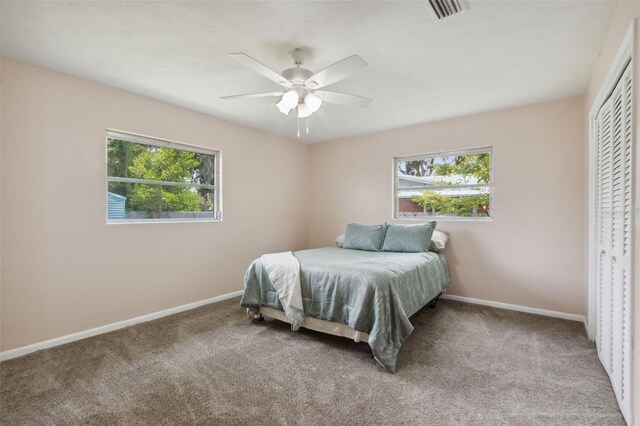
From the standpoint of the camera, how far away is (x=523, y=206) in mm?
3428

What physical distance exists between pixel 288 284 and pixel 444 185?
250cm

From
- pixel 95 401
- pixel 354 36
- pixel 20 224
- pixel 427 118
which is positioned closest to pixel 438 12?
pixel 354 36

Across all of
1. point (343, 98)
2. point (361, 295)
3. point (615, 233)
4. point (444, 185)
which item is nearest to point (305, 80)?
point (343, 98)

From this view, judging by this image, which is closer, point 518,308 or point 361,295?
point 361,295

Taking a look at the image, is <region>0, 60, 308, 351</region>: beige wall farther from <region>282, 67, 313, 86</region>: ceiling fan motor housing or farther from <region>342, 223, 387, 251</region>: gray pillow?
<region>282, 67, 313, 86</region>: ceiling fan motor housing

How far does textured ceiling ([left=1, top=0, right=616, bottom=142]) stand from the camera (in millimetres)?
1825

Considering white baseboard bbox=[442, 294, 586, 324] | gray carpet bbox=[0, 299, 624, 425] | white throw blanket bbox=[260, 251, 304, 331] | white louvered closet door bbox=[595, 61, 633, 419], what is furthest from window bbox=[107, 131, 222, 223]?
white louvered closet door bbox=[595, 61, 633, 419]

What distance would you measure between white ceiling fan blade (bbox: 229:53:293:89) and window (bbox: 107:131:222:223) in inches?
72.7

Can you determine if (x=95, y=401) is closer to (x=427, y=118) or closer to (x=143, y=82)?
(x=143, y=82)

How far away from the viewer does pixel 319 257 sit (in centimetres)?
320

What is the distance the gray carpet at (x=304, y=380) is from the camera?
1.71 m

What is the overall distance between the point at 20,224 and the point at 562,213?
486cm

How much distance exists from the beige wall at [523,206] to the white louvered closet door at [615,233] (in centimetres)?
83

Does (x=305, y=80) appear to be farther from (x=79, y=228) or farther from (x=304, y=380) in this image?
(x=79, y=228)
